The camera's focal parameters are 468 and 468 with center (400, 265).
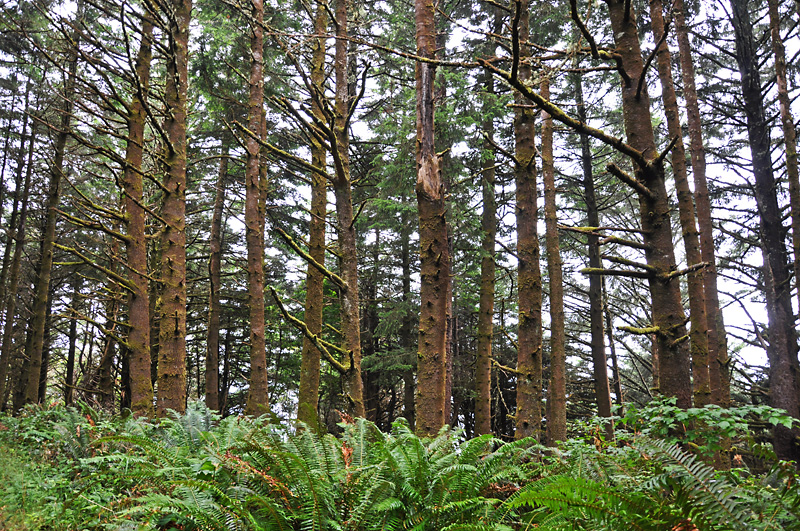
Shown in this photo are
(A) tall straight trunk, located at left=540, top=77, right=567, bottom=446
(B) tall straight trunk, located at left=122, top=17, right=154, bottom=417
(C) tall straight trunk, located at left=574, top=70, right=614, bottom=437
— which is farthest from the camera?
(C) tall straight trunk, located at left=574, top=70, right=614, bottom=437

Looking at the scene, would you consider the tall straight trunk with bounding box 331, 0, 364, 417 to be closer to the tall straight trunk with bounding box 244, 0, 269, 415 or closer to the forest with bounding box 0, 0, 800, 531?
the forest with bounding box 0, 0, 800, 531

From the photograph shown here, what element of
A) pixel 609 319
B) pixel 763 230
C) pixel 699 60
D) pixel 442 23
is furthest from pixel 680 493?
pixel 699 60

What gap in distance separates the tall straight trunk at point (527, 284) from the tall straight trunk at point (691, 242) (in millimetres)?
2534

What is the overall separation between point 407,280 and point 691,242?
383 inches

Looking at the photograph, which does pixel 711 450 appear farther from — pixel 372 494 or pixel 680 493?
pixel 372 494

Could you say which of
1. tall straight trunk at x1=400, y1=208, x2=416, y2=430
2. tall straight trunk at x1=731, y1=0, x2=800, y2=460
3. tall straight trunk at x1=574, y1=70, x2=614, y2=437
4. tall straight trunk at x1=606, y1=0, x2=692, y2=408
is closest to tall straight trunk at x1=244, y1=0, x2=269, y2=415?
tall straight trunk at x1=400, y1=208, x2=416, y2=430

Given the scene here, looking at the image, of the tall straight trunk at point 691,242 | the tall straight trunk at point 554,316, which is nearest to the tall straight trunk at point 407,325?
the tall straight trunk at point 554,316

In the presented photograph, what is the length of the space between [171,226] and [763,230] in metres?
14.5

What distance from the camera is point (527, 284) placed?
25.2 feet

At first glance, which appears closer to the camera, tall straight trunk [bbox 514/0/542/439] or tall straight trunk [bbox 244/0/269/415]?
tall straight trunk [bbox 514/0/542/439]

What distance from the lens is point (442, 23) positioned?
14492 millimetres

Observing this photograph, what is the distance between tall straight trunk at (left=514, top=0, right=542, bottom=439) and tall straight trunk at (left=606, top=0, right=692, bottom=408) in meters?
3.41

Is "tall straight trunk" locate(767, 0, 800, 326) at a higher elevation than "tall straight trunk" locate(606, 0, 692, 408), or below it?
higher

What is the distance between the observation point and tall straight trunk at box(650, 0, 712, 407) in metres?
8.16
